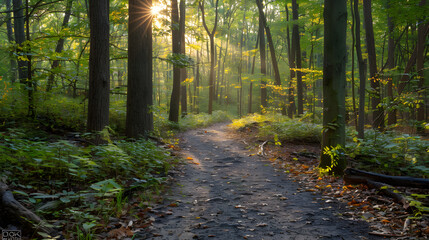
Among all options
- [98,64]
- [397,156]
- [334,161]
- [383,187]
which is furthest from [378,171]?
[98,64]

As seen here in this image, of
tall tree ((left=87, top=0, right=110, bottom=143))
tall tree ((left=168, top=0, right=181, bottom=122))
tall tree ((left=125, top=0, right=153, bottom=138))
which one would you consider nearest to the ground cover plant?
tall tree ((left=125, top=0, right=153, bottom=138))

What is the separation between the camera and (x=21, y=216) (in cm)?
244

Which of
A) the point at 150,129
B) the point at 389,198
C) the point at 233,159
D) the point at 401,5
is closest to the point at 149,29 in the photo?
the point at 150,129

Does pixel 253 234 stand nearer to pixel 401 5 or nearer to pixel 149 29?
pixel 149 29

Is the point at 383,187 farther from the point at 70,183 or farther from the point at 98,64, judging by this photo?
the point at 98,64

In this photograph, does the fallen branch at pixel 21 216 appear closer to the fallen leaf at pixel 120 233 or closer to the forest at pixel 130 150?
the forest at pixel 130 150

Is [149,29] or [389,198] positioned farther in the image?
[149,29]

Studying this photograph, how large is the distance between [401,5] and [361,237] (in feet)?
40.2

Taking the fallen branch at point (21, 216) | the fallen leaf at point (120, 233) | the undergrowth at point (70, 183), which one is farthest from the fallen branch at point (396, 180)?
the fallen branch at point (21, 216)

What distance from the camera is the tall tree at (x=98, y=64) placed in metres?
5.60

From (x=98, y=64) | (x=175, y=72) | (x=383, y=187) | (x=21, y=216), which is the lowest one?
(x=383, y=187)

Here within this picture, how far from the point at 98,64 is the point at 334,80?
5239mm

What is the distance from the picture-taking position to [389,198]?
356 centimetres

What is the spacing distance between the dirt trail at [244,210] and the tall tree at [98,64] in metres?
2.42
